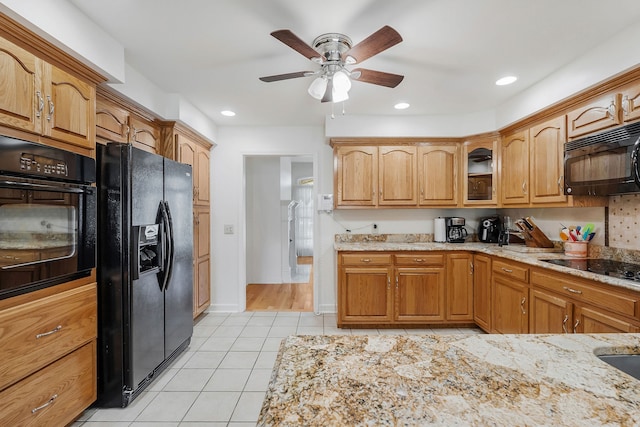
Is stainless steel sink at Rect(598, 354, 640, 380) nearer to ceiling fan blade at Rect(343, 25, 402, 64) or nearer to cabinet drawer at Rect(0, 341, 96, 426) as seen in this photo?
ceiling fan blade at Rect(343, 25, 402, 64)

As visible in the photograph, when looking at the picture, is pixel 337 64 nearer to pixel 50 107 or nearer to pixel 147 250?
pixel 50 107

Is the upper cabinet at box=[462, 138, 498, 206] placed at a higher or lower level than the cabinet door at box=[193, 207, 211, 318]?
higher

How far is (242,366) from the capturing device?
2.61 m

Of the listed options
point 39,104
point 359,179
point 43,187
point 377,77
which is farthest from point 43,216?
point 359,179

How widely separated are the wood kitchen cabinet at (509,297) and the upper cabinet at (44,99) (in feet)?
10.8

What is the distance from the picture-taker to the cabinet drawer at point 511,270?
2.60 m

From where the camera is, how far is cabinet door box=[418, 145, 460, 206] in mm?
3695

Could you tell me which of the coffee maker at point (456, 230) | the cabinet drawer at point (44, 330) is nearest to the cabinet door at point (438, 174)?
the coffee maker at point (456, 230)

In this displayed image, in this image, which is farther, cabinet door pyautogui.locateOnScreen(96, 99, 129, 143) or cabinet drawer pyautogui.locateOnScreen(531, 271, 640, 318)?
cabinet door pyautogui.locateOnScreen(96, 99, 129, 143)

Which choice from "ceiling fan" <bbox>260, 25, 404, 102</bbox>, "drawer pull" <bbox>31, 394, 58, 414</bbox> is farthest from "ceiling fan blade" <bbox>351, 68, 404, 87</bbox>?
"drawer pull" <bbox>31, 394, 58, 414</bbox>

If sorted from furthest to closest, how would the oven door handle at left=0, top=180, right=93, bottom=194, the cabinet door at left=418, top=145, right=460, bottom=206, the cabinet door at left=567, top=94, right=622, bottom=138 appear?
1. the cabinet door at left=418, top=145, right=460, bottom=206
2. the cabinet door at left=567, top=94, right=622, bottom=138
3. the oven door handle at left=0, top=180, right=93, bottom=194

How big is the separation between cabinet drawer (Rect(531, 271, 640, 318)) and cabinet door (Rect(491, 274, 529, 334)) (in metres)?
0.23

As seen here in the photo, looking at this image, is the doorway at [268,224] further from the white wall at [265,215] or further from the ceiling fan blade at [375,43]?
the ceiling fan blade at [375,43]

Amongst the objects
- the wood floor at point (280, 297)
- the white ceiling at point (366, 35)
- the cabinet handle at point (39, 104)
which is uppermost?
the white ceiling at point (366, 35)
